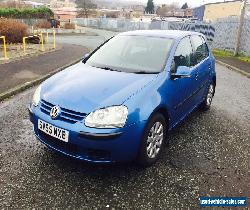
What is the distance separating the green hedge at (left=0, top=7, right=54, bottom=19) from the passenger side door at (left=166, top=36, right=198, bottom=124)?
32512 mm

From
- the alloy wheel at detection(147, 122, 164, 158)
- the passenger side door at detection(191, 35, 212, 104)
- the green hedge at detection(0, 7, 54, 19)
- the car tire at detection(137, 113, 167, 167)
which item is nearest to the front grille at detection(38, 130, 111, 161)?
the car tire at detection(137, 113, 167, 167)

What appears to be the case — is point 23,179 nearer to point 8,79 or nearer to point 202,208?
point 202,208

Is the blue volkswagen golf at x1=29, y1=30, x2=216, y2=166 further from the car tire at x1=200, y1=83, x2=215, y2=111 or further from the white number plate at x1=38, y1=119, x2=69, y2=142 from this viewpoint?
the car tire at x1=200, y1=83, x2=215, y2=111

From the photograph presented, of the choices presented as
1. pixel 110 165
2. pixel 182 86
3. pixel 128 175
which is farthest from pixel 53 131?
pixel 182 86

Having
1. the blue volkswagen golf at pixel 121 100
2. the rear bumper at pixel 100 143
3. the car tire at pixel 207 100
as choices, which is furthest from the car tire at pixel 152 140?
the car tire at pixel 207 100

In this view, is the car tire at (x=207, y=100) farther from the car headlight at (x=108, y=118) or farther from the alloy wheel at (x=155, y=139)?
the car headlight at (x=108, y=118)

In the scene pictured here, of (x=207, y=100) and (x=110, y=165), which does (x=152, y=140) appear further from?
(x=207, y=100)

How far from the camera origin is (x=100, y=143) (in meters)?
3.26

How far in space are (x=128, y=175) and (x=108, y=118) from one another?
0.83 metres

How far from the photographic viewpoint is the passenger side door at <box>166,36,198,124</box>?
4184mm

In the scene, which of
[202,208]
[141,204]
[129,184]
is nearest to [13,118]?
[129,184]

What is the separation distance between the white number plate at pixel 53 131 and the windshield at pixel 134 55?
1342 mm

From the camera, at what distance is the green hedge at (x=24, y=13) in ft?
112

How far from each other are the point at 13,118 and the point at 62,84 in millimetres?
2087
